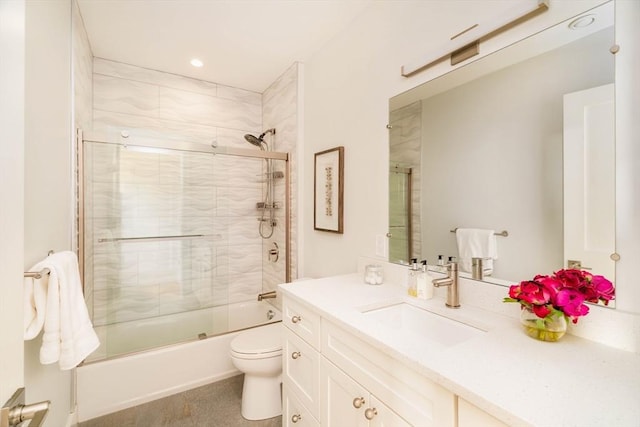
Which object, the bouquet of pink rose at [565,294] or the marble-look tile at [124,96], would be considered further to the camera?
the marble-look tile at [124,96]

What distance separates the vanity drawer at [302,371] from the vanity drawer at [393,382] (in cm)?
16

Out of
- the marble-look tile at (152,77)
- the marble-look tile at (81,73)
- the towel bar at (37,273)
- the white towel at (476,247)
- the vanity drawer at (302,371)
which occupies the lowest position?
the vanity drawer at (302,371)

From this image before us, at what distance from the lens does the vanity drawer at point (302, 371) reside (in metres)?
1.24

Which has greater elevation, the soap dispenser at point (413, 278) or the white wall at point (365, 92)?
the white wall at point (365, 92)

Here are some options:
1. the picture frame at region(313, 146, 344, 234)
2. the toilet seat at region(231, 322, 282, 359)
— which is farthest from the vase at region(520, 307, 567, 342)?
the toilet seat at region(231, 322, 282, 359)

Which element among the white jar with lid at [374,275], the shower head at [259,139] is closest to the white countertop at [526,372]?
the white jar with lid at [374,275]

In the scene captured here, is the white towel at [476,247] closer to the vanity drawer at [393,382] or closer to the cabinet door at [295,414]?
the vanity drawer at [393,382]

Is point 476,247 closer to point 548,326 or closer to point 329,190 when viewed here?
point 548,326

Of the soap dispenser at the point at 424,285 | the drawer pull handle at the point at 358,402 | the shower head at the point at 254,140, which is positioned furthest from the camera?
the shower head at the point at 254,140

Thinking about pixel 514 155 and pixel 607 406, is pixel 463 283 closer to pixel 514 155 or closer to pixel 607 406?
pixel 514 155

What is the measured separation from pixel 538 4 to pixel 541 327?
108 cm

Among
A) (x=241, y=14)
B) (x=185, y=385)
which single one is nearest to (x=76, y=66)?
(x=241, y=14)

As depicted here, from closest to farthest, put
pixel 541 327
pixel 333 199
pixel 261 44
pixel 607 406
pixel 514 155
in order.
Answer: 1. pixel 607 406
2. pixel 541 327
3. pixel 514 155
4. pixel 333 199
5. pixel 261 44

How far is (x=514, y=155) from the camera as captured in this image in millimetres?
1135
